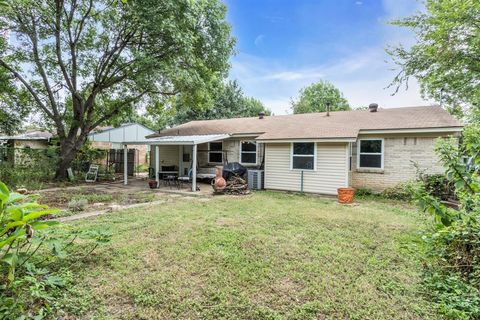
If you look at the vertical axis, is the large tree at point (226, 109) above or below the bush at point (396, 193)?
above

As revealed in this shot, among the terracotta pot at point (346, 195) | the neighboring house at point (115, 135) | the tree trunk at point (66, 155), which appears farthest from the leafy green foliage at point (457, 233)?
the neighboring house at point (115, 135)

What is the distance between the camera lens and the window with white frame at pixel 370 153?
402 inches

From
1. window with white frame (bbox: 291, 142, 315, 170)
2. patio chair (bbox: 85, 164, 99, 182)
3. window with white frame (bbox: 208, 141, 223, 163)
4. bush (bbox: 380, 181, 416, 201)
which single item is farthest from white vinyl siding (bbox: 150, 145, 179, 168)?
bush (bbox: 380, 181, 416, 201)

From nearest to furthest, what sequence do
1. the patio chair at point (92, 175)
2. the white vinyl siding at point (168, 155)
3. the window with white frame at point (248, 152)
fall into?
the window with white frame at point (248, 152)
the patio chair at point (92, 175)
the white vinyl siding at point (168, 155)

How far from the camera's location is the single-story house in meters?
9.49

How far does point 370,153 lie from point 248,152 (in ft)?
18.1

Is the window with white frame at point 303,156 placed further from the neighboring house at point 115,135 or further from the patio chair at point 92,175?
the neighboring house at point 115,135

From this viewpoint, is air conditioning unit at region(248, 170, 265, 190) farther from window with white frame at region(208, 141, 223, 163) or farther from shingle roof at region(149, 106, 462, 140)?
window with white frame at region(208, 141, 223, 163)

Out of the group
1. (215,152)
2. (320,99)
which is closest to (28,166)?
(215,152)

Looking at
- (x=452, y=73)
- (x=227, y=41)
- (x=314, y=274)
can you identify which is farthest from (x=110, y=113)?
(x=452, y=73)

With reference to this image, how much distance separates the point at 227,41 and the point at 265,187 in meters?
8.11

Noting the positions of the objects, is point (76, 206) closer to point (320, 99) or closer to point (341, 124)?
point (341, 124)

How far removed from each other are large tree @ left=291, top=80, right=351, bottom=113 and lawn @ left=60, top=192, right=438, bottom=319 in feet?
93.0

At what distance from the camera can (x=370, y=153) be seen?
10.4 metres
